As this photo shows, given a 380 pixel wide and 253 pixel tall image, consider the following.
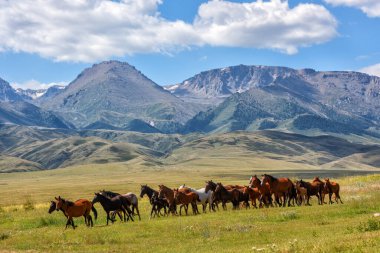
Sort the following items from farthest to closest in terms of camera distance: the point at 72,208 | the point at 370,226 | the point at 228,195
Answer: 1. the point at 228,195
2. the point at 72,208
3. the point at 370,226

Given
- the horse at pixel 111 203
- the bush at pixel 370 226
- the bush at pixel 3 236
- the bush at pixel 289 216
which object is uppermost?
the horse at pixel 111 203

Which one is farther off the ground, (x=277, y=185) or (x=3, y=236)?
(x=277, y=185)

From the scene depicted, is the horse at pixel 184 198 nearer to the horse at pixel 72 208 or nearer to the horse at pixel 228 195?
the horse at pixel 228 195

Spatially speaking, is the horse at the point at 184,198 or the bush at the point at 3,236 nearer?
the bush at the point at 3,236

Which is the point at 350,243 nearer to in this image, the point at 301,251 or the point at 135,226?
the point at 301,251

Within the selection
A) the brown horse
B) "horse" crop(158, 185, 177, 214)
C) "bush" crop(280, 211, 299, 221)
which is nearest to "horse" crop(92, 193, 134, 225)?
"horse" crop(158, 185, 177, 214)

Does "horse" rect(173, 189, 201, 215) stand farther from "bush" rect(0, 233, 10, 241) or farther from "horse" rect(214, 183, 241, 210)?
"bush" rect(0, 233, 10, 241)

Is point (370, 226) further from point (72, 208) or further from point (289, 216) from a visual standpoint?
point (72, 208)

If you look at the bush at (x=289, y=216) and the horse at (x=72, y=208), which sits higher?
the horse at (x=72, y=208)

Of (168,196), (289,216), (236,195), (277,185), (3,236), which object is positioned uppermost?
(277,185)

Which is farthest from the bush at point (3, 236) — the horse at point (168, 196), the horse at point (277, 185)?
the horse at point (277, 185)

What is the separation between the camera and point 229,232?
22703 millimetres

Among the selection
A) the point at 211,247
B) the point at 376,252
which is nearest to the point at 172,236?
the point at 211,247

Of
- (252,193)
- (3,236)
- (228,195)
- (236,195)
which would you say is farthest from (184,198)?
(3,236)
